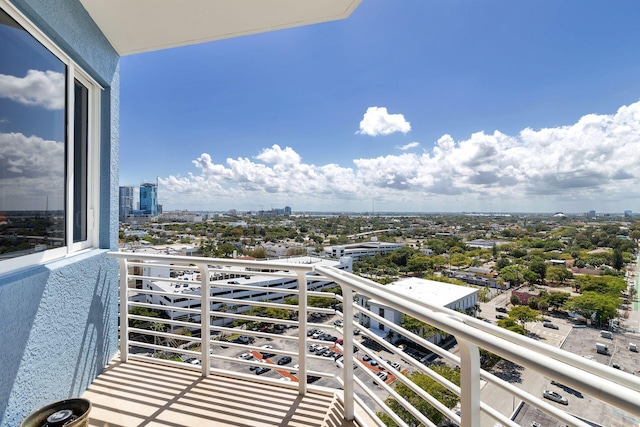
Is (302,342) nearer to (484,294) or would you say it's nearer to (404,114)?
(484,294)

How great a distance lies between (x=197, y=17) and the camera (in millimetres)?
2113

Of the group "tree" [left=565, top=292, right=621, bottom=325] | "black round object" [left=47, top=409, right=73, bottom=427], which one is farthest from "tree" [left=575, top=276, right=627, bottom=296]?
"black round object" [left=47, top=409, right=73, bottom=427]

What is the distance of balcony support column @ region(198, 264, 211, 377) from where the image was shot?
212 cm

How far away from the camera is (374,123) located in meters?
17.2

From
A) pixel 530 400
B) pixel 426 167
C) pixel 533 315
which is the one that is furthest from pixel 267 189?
pixel 530 400

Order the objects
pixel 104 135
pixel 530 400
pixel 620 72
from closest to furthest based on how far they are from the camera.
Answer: pixel 530 400 → pixel 104 135 → pixel 620 72

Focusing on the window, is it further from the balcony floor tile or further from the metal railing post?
the metal railing post

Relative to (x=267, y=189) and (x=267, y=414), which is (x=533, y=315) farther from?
(x=267, y=189)

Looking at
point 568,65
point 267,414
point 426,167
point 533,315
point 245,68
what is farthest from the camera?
point 426,167

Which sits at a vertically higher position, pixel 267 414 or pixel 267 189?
pixel 267 189

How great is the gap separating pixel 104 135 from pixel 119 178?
1.22 ft

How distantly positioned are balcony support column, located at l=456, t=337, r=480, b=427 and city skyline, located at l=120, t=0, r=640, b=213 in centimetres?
276

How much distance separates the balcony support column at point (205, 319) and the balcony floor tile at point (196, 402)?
115 mm

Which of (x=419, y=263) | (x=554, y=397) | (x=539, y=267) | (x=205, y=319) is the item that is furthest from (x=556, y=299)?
(x=205, y=319)
